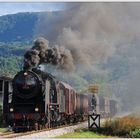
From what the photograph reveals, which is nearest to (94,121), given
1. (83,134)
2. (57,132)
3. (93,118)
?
(93,118)

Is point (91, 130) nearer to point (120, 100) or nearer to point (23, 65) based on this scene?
point (120, 100)

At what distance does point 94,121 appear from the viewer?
1844 cm

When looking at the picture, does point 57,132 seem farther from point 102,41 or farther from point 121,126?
point 102,41

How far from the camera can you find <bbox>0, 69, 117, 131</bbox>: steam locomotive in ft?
60.4

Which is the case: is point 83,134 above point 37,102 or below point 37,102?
below

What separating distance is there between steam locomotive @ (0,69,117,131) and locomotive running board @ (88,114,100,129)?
26 cm

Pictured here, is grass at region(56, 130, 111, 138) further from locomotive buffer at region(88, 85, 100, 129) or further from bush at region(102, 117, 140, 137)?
bush at region(102, 117, 140, 137)

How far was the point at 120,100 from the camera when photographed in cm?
1831

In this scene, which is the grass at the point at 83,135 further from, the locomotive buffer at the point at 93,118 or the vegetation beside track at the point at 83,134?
the locomotive buffer at the point at 93,118

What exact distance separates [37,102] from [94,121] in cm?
184

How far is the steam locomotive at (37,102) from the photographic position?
18406mm

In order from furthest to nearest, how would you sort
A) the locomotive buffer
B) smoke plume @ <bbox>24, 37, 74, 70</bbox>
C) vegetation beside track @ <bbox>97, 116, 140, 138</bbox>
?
smoke plume @ <bbox>24, 37, 74, 70</bbox>, the locomotive buffer, vegetation beside track @ <bbox>97, 116, 140, 138</bbox>

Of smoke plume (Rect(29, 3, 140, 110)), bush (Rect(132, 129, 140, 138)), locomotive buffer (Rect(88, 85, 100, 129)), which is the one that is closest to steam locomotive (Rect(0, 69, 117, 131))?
locomotive buffer (Rect(88, 85, 100, 129))

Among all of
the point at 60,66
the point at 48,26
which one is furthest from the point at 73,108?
the point at 48,26
